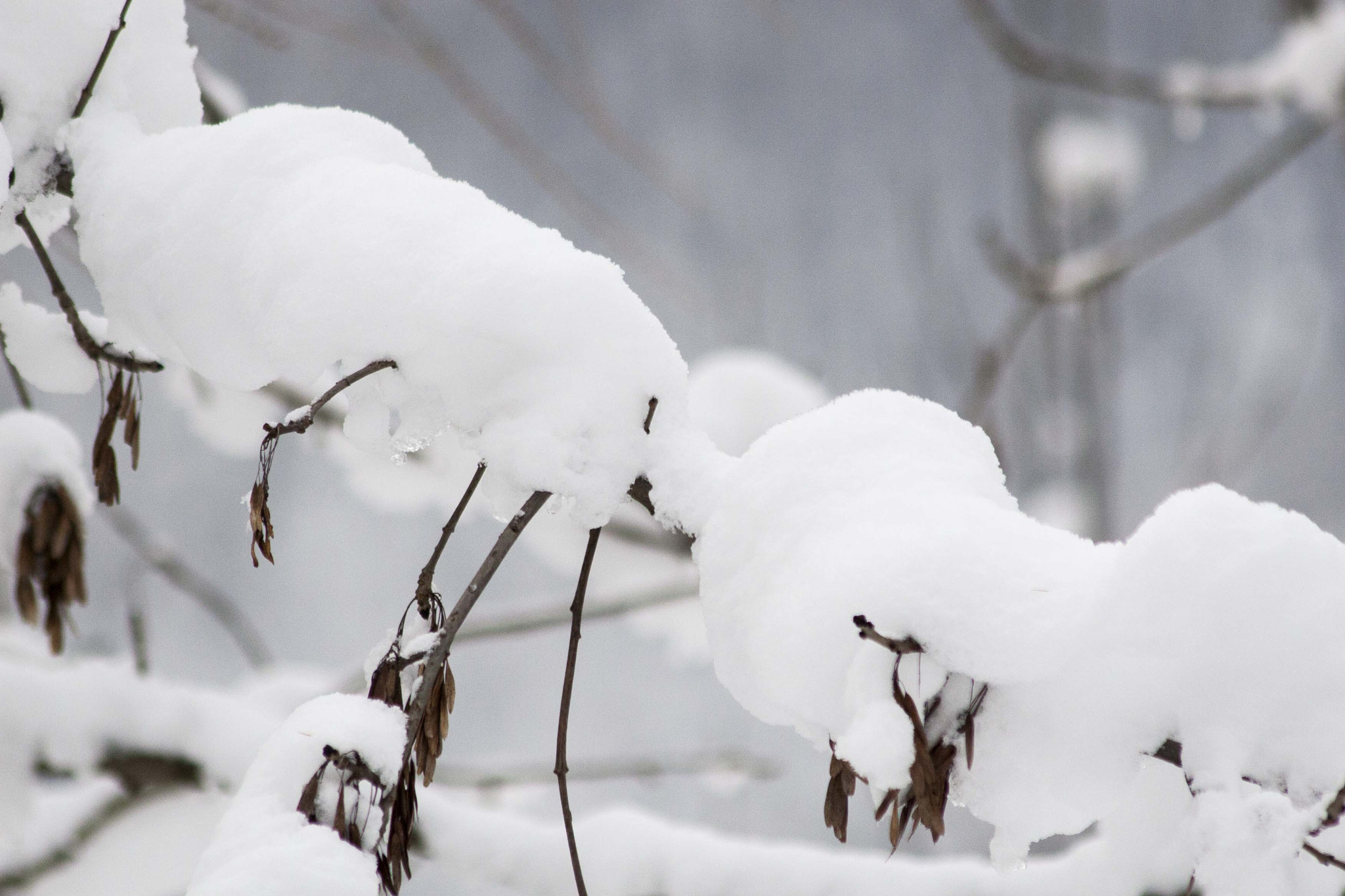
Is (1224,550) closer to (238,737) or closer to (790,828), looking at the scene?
(238,737)

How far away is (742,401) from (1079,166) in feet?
10.1

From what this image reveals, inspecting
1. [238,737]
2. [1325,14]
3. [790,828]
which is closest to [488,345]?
[238,737]

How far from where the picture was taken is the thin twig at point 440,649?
1.52 ft

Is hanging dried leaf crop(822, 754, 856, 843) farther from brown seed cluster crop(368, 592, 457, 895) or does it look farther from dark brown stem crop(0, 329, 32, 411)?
dark brown stem crop(0, 329, 32, 411)

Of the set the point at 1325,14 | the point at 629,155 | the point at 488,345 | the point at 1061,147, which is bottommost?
the point at 488,345

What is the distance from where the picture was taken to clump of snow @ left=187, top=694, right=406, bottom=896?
422 mm

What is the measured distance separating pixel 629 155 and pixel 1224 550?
996 mm

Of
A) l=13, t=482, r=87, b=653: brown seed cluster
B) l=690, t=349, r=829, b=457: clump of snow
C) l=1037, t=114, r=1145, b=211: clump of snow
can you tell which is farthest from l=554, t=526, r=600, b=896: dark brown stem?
l=1037, t=114, r=1145, b=211: clump of snow

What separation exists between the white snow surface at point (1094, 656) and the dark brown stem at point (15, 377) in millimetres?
656

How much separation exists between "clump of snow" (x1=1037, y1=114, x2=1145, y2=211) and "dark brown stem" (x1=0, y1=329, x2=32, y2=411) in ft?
13.8

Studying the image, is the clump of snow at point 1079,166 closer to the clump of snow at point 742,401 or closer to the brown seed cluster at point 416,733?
the clump of snow at point 742,401

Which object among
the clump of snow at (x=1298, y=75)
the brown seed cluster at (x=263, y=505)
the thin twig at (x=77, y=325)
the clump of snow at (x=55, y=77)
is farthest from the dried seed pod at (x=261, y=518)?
the clump of snow at (x=1298, y=75)

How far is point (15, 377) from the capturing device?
813mm

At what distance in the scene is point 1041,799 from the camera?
1.62ft
